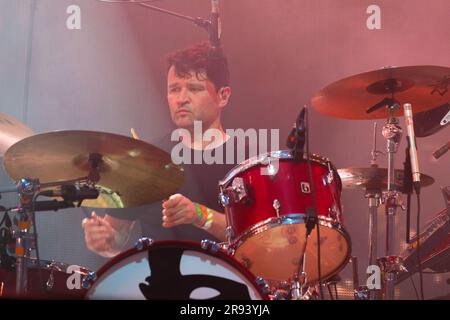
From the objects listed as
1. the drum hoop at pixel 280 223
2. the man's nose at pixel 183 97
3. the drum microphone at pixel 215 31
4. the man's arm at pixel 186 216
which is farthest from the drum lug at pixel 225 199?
the drum microphone at pixel 215 31

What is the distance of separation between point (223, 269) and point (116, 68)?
1.72 m

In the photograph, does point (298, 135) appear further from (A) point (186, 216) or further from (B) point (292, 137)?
(A) point (186, 216)

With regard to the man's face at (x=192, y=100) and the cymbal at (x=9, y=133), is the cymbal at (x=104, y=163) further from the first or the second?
the man's face at (x=192, y=100)

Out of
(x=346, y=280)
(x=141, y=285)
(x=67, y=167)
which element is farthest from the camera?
(x=346, y=280)

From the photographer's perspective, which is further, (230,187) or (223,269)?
(230,187)

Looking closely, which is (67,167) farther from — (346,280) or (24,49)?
(346,280)

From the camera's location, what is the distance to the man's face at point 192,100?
3.38 metres

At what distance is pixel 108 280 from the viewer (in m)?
1.94

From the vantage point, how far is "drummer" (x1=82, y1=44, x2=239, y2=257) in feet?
10.7

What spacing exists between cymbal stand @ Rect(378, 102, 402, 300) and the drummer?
782mm

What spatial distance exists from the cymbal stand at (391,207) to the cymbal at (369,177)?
0.56 ft

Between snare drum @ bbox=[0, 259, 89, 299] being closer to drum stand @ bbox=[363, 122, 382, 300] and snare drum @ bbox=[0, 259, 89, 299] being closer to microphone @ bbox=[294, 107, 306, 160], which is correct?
microphone @ bbox=[294, 107, 306, 160]

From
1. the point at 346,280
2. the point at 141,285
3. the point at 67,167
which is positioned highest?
the point at 67,167
